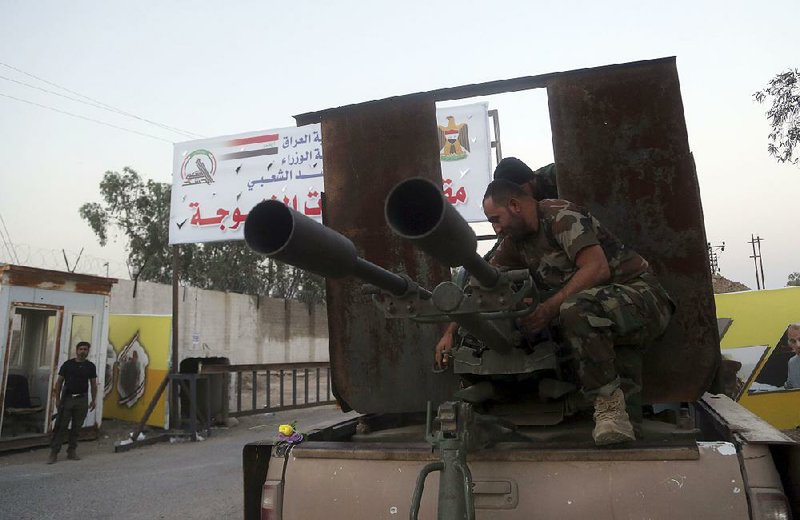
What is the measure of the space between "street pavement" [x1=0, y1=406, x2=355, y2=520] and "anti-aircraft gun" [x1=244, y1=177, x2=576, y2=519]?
2421 millimetres

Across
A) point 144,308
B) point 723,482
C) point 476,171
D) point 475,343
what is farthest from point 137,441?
point 723,482

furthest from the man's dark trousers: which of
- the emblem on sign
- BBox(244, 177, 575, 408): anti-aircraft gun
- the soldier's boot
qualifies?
the soldier's boot

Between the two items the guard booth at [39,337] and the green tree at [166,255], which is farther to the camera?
the green tree at [166,255]

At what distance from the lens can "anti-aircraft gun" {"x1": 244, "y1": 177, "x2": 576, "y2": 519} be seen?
61.1 inches

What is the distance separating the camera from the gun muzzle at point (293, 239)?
1526 mm

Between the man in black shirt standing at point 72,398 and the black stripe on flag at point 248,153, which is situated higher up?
the black stripe on flag at point 248,153

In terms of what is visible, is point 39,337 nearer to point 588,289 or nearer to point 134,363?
point 134,363

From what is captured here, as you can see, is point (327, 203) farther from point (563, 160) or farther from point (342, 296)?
point (563, 160)

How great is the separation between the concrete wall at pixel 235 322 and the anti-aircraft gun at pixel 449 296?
10155mm

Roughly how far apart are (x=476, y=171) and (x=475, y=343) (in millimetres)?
7776

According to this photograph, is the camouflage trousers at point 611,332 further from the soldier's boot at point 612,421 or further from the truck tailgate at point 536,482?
the truck tailgate at point 536,482

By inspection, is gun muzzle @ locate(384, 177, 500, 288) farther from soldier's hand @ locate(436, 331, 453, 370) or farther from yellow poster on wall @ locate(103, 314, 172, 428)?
yellow poster on wall @ locate(103, 314, 172, 428)

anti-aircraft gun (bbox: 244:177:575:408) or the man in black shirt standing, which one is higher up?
anti-aircraft gun (bbox: 244:177:575:408)

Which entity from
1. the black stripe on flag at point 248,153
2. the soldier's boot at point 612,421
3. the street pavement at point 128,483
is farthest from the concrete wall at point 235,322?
the soldier's boot at point 612,421
